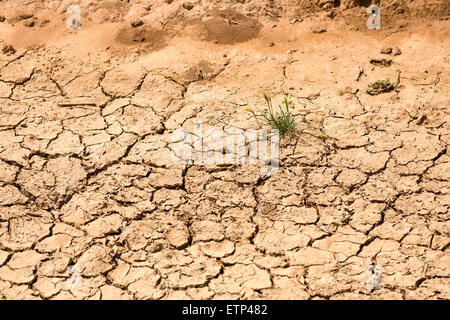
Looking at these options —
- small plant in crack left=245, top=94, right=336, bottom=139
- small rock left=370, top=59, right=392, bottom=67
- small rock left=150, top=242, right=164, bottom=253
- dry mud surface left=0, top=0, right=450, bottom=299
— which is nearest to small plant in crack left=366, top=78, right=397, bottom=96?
dry mud surface left=0, top=0, right=450, bottom=299

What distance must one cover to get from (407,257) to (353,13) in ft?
8.35

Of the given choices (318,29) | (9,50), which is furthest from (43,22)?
(318,29)

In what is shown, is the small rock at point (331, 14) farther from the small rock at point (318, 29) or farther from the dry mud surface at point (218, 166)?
the small rock at point (318, 29)

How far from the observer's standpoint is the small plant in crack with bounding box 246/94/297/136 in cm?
371

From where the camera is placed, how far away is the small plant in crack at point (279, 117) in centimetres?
371

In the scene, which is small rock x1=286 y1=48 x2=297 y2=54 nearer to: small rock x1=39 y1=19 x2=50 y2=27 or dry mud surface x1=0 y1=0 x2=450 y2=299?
dry mud surface x1=0 y1=0 x2=450 y2=299

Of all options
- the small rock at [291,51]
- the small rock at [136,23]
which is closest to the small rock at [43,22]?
the small rock at [136,23]

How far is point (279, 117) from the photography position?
3.69 m

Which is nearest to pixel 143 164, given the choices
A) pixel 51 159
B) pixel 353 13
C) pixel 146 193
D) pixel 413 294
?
pixel 146 193

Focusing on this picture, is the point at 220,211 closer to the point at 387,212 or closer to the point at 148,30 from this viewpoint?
the point at 387,212

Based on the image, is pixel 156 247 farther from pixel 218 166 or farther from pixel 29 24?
pixel 29 24

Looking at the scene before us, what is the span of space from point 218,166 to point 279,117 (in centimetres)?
56

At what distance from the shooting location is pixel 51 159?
3627 millimetres

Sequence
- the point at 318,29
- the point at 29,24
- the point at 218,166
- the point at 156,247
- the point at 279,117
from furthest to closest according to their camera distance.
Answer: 1. the point at 29,24
2. the point at 318,29
3. the point at 279,117
4. the point at 218,166
5. the point at 156,247
